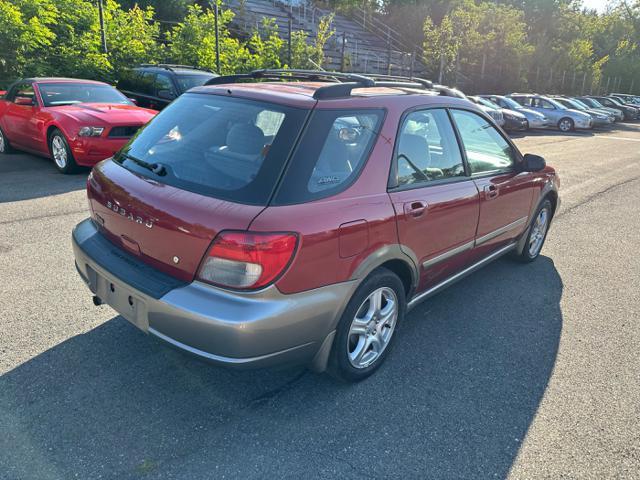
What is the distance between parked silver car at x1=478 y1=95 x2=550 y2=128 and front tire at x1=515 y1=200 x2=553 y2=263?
714 inches

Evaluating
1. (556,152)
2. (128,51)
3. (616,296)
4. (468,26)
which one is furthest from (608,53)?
(616,296)

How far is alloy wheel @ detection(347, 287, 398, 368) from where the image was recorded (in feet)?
9.49

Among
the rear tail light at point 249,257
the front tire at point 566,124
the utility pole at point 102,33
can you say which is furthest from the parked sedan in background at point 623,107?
the rear tail light at point 249,257

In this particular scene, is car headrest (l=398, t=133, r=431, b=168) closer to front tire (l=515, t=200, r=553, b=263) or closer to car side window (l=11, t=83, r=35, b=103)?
front tire (l=515, t=200, r=553, b=263)

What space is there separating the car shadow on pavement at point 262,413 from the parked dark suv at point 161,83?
24.6 feet

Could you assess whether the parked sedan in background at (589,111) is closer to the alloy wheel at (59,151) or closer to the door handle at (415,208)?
the alloy wheel at (59,151)

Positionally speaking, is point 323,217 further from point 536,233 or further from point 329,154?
point 536,233

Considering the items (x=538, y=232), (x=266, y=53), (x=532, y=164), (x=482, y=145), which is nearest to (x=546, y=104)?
(x=266, y=53)

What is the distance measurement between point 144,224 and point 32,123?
265 inches

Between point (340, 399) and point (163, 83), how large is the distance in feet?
29.2

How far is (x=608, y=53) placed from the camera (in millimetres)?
52875

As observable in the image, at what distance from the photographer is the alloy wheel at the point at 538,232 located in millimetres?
4969

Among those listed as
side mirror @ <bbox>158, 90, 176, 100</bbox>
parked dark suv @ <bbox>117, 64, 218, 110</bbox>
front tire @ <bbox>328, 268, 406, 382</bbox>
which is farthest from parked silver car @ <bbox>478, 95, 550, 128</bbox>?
front tire @ <bbox>328, 268, 406, 382</bbox>

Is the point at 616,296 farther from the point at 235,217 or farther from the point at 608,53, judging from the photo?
the point at 608,53
